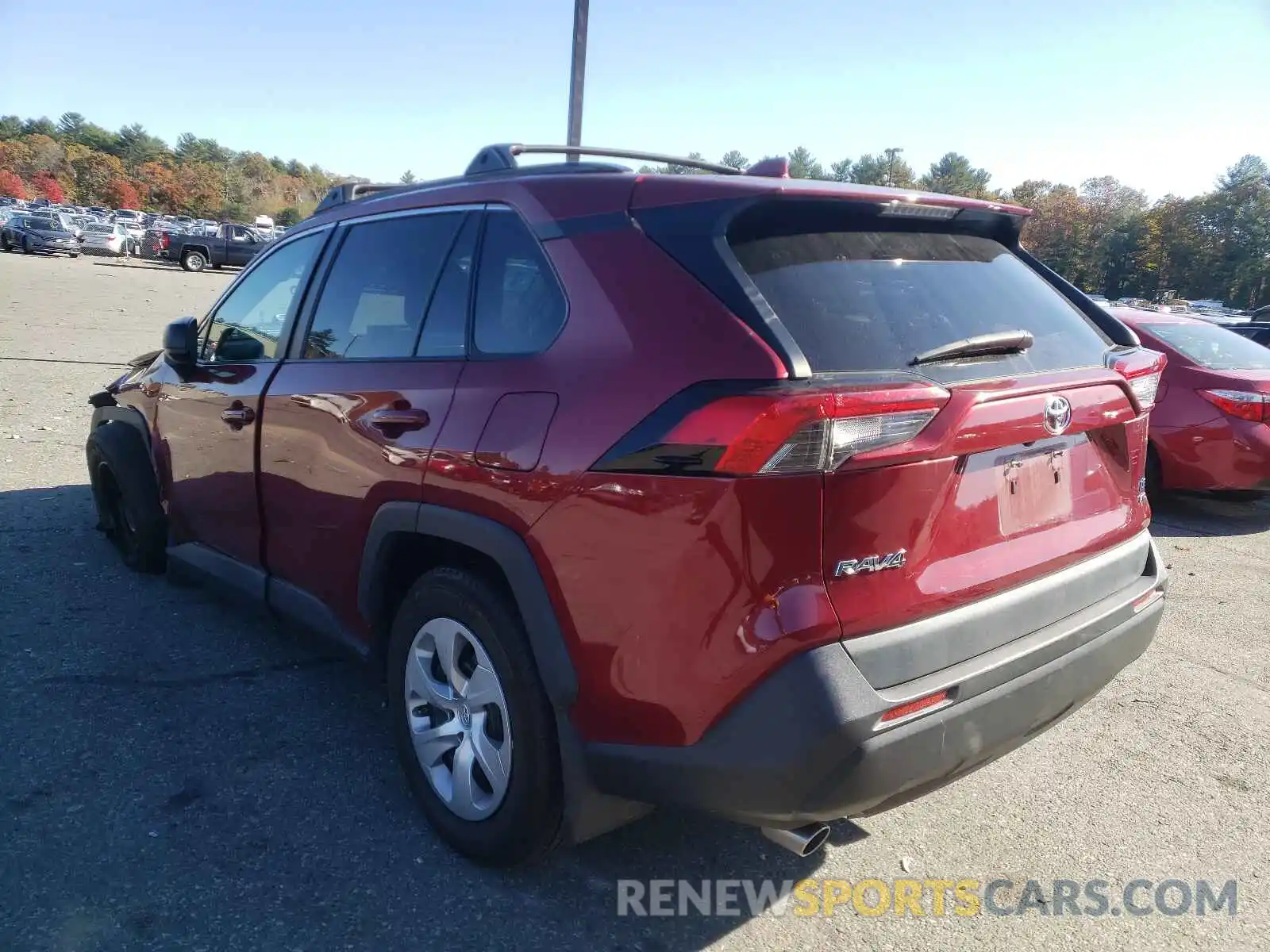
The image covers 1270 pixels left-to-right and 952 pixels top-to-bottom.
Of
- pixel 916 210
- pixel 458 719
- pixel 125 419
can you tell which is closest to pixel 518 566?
pixel 458 719

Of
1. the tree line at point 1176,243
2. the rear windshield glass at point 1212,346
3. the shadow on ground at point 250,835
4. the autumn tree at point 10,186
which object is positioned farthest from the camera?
the autumn tree at point 10,186

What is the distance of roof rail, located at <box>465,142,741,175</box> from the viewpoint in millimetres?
3050

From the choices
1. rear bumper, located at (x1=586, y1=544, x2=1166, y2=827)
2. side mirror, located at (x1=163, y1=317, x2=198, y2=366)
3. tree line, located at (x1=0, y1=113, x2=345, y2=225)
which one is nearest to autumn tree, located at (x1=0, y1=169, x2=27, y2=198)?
tree line, located at (x1=0, y1=113, x2=345, y2=225)

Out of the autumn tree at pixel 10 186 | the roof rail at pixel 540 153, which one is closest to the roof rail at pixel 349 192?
the roof rail at pixel 540 153

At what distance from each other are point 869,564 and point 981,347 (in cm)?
69

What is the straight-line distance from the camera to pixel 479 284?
108 inches

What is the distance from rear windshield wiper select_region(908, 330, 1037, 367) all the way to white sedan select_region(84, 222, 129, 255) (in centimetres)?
4614

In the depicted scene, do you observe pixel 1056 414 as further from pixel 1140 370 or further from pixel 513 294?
pixel 513 294

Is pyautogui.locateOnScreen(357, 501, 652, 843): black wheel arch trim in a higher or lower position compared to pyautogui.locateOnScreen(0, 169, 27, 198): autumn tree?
lower

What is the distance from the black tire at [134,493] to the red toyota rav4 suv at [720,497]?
1980 millimetres

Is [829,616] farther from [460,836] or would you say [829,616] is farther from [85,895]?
[85,895]

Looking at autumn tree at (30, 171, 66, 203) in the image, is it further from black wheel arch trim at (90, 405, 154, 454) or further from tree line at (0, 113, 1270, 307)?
black wheel arch trim at (90, 405, 154, 454)

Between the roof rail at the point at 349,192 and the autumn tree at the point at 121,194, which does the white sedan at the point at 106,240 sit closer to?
the roof rail at the point at 349,192

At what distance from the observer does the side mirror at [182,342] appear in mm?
3971
